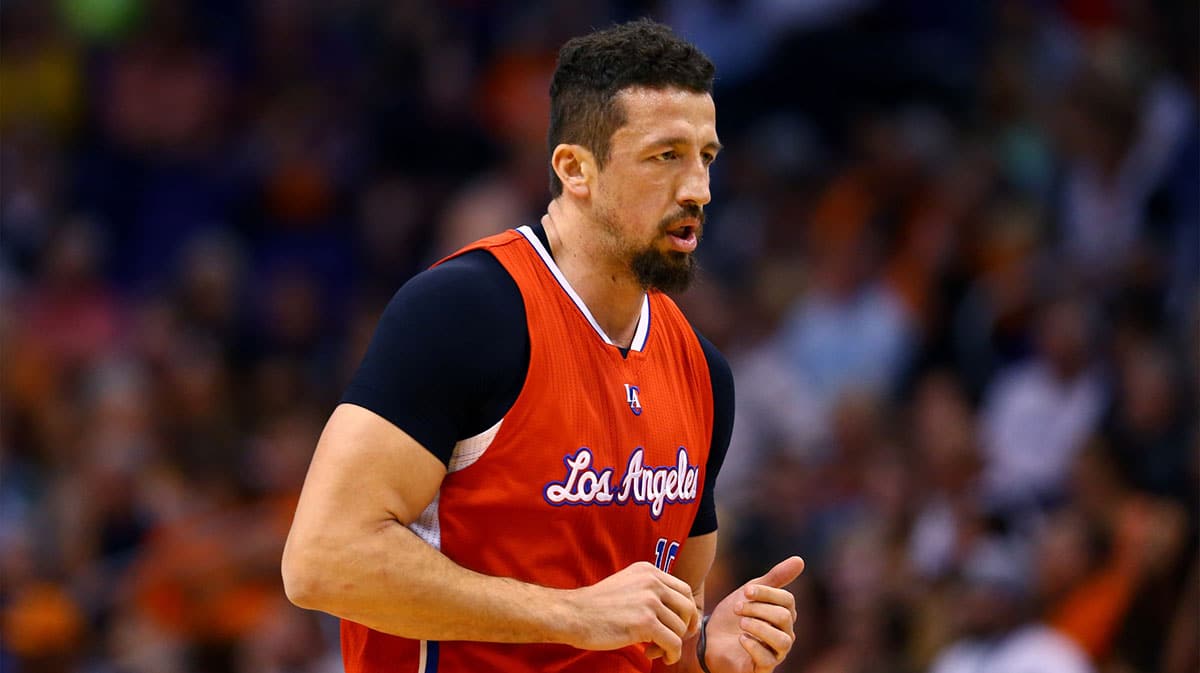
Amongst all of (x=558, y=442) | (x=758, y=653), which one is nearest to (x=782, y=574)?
(x=758, y=653)

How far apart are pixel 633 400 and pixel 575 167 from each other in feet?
1.91

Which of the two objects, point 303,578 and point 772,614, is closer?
point 303,578

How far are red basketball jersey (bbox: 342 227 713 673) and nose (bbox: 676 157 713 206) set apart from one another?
0.36 metres

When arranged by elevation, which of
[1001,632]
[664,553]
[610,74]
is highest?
[610,74]

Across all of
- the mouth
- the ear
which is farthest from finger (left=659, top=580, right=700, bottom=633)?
the ear

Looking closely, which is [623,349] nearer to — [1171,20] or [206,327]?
[1171,20]

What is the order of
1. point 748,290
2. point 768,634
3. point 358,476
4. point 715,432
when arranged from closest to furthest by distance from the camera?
point 358,476
point 768,634
point 715,432
point 748,290

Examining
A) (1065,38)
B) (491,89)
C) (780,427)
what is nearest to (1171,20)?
(1065,38)

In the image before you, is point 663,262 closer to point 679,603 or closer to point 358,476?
point 679,603

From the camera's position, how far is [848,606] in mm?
8008

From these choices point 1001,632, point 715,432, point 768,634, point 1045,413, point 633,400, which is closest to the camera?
point 768,634

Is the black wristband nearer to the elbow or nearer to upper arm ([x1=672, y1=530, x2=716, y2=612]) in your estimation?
upper arm ([x1=672, y1=530, x2=716, y2=612])

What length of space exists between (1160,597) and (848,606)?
1539mm

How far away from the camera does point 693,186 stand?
395 centimetres
